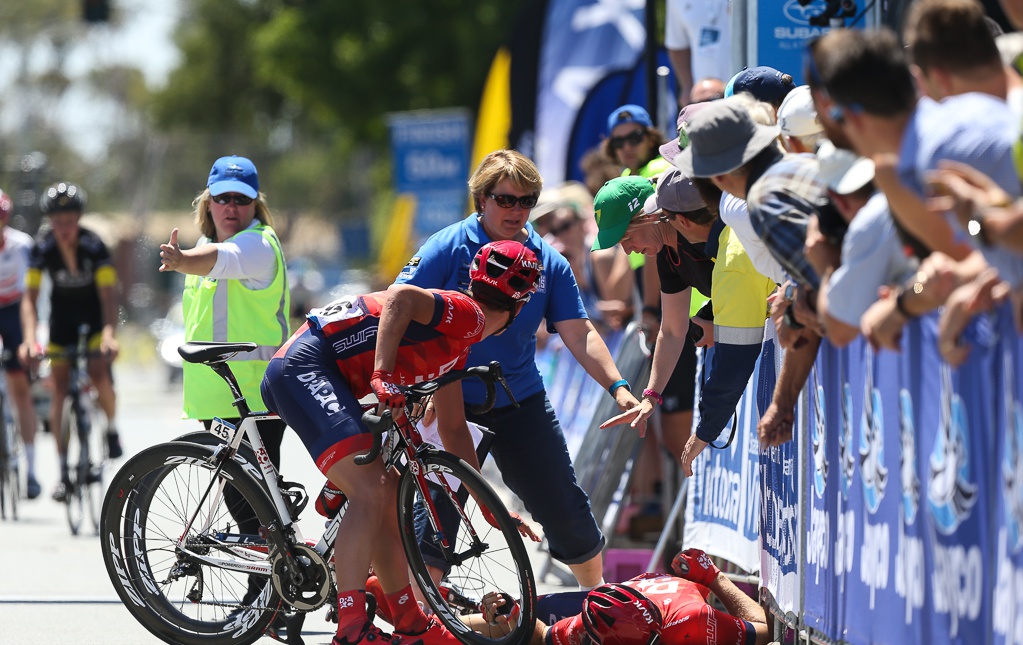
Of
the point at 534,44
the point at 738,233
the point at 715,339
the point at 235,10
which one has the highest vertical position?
the point at 235,10

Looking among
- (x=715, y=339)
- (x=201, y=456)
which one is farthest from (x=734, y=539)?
(x=201, y=456)

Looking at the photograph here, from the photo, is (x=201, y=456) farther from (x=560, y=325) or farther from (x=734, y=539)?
(x=734, y=539)

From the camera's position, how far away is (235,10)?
52.0m

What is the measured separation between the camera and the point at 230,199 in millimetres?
7090

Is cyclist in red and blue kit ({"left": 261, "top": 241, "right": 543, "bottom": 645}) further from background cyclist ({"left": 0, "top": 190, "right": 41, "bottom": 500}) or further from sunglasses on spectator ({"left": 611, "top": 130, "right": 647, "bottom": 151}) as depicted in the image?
background cyclist ({"left": 0, "top": 190, "right": 41, "bottom": 500})

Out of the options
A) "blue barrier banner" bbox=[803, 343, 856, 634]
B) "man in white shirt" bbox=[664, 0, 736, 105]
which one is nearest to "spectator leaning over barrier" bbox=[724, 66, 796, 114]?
"blue barrier banner" bbox=[803, 343, 856, 634]

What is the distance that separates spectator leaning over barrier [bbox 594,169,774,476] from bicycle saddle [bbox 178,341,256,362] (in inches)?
61.5

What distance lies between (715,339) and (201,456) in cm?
215

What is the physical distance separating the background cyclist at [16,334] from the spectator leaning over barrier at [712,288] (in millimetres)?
6743

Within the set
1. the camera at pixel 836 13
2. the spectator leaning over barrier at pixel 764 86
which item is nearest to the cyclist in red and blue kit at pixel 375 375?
the spectator leaning over barrier at pixel 764 86

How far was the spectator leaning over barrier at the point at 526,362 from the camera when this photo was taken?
20.4ft

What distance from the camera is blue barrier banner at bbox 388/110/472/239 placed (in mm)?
21438

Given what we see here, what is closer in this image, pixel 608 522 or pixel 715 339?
pixel 715 339

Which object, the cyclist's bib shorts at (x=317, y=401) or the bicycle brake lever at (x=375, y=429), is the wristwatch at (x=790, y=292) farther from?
the cyclist's bib shorts at (x=317, y=401)
